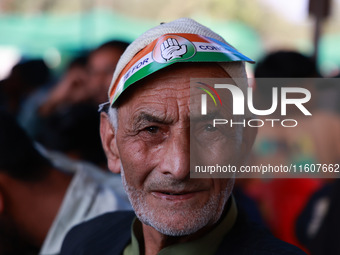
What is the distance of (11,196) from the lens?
2.39 m

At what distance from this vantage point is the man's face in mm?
1351

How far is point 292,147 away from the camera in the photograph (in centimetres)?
307

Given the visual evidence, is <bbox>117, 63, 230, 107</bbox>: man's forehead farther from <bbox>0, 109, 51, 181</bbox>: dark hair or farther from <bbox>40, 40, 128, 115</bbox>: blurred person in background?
<bbox>40, 40, 128, 115</bbox>: blurred person in background

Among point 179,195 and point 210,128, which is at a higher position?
point 210,128

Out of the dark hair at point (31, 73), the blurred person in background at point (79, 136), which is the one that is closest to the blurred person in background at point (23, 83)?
the dark hair at point (31, 73)

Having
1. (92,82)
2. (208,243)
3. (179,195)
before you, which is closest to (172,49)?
(179,195)

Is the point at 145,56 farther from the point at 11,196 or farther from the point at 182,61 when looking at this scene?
the point at 11,196

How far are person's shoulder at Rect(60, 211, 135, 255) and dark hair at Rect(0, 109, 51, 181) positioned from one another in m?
0.61

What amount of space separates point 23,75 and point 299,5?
371 cm

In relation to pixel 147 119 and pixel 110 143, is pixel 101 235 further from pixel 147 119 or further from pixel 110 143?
pixel 147 119

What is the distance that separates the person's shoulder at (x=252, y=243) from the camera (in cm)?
136

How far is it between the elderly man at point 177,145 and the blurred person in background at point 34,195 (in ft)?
2.84

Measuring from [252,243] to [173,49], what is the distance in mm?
636

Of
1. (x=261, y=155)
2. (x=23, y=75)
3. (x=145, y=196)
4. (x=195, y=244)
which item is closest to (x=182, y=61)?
(x=145, y=196)
